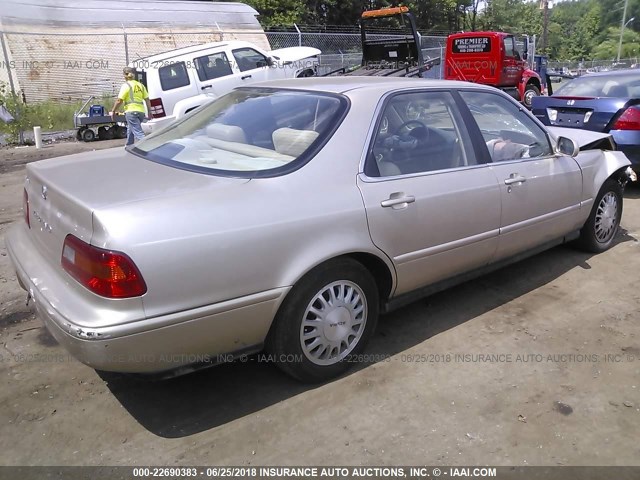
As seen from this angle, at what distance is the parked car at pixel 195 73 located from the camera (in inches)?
447

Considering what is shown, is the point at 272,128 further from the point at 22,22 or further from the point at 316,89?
the point at 22,22

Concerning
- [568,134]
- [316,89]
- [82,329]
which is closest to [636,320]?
[568,134]

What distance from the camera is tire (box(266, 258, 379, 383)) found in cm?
288

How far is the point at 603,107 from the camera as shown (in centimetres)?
687

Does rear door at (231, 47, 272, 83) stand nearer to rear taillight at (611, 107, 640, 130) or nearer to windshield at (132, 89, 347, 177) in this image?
rear taillight at (611, 107, 640, 130)

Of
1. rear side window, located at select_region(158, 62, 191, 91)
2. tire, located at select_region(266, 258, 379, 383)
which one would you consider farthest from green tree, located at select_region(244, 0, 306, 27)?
tire, located at select_region(266, 258, 379, 383)

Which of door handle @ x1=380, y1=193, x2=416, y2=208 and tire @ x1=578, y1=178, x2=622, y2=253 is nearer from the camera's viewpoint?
door handle @ x1=380, y1=193, x2=416, y2=208

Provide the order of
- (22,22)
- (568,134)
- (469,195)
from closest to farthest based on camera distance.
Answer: (469,195)
(568,134)
(22,22)

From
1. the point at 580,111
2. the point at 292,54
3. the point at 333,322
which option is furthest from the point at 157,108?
the point at 333,322

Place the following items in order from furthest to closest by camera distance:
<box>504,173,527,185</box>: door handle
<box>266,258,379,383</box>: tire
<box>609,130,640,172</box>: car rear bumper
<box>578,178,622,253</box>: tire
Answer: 1. <box>609,130,640,172</box>: car rear bumper
2. <box>578,178,622,253</box>: tire
3. <box>504,173,527,185</box>: door handle
4. <box>266,258,379,383</box>: tire

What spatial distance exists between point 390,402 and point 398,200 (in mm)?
1110

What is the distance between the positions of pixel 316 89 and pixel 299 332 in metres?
1.50

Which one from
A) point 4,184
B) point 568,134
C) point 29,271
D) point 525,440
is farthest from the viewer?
point 4,184

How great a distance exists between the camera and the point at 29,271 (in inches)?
115
